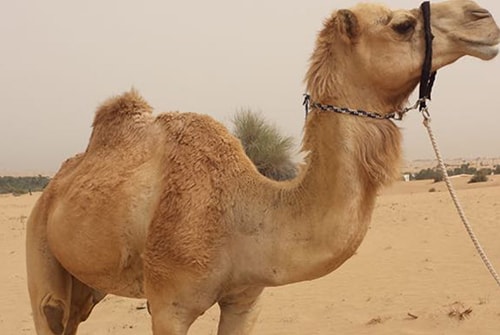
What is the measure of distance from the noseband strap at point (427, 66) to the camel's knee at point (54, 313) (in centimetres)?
235

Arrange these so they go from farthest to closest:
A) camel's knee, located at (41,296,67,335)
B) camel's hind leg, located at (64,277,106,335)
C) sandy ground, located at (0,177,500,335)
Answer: sandy ground, located at (0,177,500,335) → camel's hind leg, located at (64,277,106,335) → camel's knee, located at (41,296,67,335)

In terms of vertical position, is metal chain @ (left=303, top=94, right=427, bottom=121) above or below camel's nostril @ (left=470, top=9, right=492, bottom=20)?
below

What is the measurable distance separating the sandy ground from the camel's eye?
3307mm

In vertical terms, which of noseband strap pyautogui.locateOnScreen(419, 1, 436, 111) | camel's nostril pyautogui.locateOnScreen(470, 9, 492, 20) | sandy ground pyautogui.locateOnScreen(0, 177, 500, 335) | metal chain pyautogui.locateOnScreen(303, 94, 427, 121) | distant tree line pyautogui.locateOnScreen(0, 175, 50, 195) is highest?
camel's nostril pyautogui.locateOnScreen(470, 9, 492, 20)

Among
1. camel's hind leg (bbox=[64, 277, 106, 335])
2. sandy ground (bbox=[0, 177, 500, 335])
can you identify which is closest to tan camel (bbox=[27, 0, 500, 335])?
camel's hind leg (bbox=[64, 277, 106, 335])

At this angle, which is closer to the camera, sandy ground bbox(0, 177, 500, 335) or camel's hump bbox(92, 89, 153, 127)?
camel's hump bbox(92, 89, 153, 127)

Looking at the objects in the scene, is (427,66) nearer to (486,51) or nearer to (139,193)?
(486,51)

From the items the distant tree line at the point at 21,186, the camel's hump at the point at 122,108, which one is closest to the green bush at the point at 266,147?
the camel's hump at the point at 122,108

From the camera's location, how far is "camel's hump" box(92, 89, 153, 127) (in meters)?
3.73

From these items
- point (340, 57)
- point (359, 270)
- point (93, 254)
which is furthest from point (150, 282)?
point (359, 270)

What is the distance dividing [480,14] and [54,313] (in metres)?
2.75

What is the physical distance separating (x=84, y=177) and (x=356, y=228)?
1.62 meters

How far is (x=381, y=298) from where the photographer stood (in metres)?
8.34

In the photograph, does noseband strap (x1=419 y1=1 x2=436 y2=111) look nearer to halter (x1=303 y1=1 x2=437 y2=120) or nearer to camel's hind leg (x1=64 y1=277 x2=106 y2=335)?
halter (x1=303 y1=1 x2=437 y2=120)
